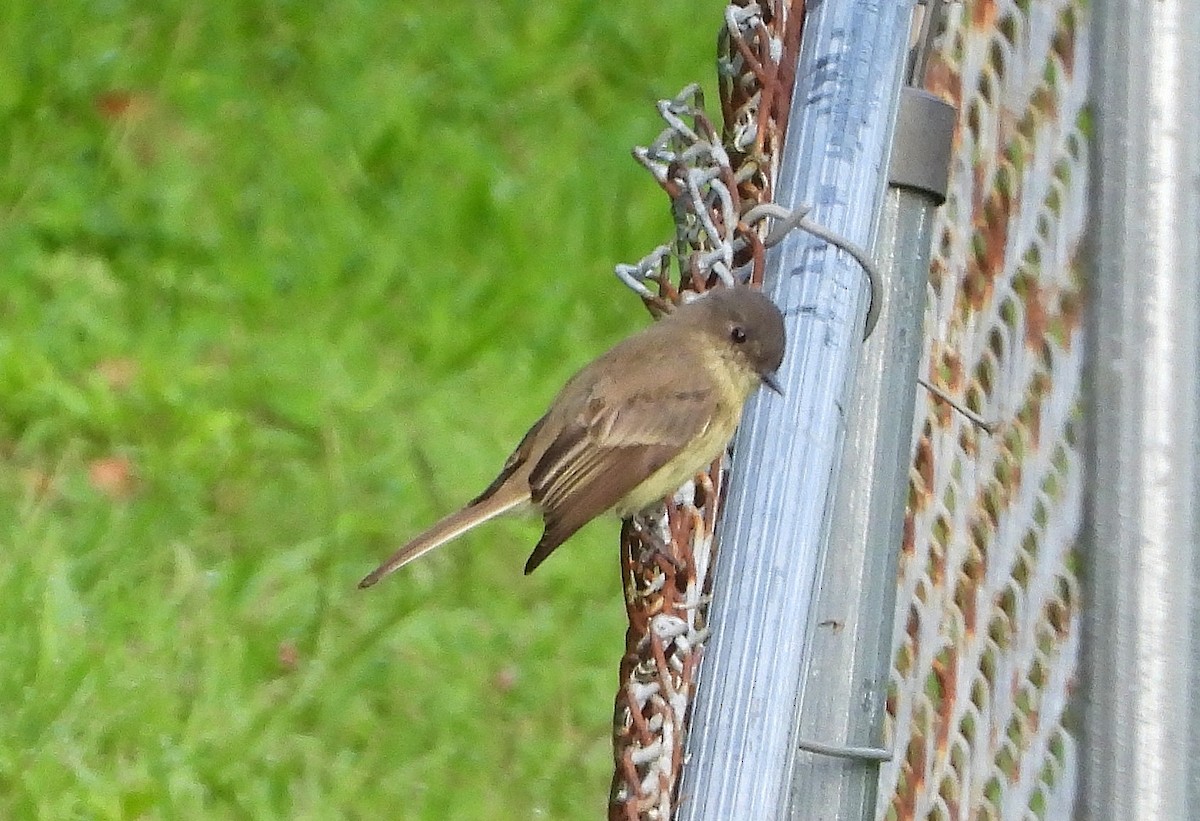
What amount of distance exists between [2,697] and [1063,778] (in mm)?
2995

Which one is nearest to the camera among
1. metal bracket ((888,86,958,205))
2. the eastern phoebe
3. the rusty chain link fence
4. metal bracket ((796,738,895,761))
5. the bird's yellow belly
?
metal bracket ((796,738,895,761))

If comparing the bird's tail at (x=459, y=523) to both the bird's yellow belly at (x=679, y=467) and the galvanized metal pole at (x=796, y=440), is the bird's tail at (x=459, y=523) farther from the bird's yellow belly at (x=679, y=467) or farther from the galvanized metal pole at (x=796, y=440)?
the galvanized metal pole at (x=796, y=440)

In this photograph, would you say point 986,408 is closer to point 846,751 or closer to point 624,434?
point 846,751

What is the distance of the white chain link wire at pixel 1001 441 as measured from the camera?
2.19 meters

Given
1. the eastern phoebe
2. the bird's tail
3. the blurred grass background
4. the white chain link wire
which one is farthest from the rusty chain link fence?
the blurred grass background

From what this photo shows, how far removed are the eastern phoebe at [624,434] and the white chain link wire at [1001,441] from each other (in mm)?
1155

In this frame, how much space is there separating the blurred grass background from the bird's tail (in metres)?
0.88

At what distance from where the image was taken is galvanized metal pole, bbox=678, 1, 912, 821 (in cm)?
156

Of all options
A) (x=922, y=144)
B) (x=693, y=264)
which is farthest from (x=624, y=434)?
(x=922, y=144)

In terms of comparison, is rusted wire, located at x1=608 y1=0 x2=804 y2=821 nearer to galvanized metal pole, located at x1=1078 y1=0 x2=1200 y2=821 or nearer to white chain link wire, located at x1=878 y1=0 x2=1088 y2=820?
white chain link wire, located at x1=878 y1=0 x2=1088 y2=820

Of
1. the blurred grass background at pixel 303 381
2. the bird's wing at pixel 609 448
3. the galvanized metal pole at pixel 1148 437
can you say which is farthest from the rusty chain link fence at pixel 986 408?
the blurred grass background at pixel 303 381

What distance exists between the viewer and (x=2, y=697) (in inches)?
175

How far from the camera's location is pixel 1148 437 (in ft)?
6.68

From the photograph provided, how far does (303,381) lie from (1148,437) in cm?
424
